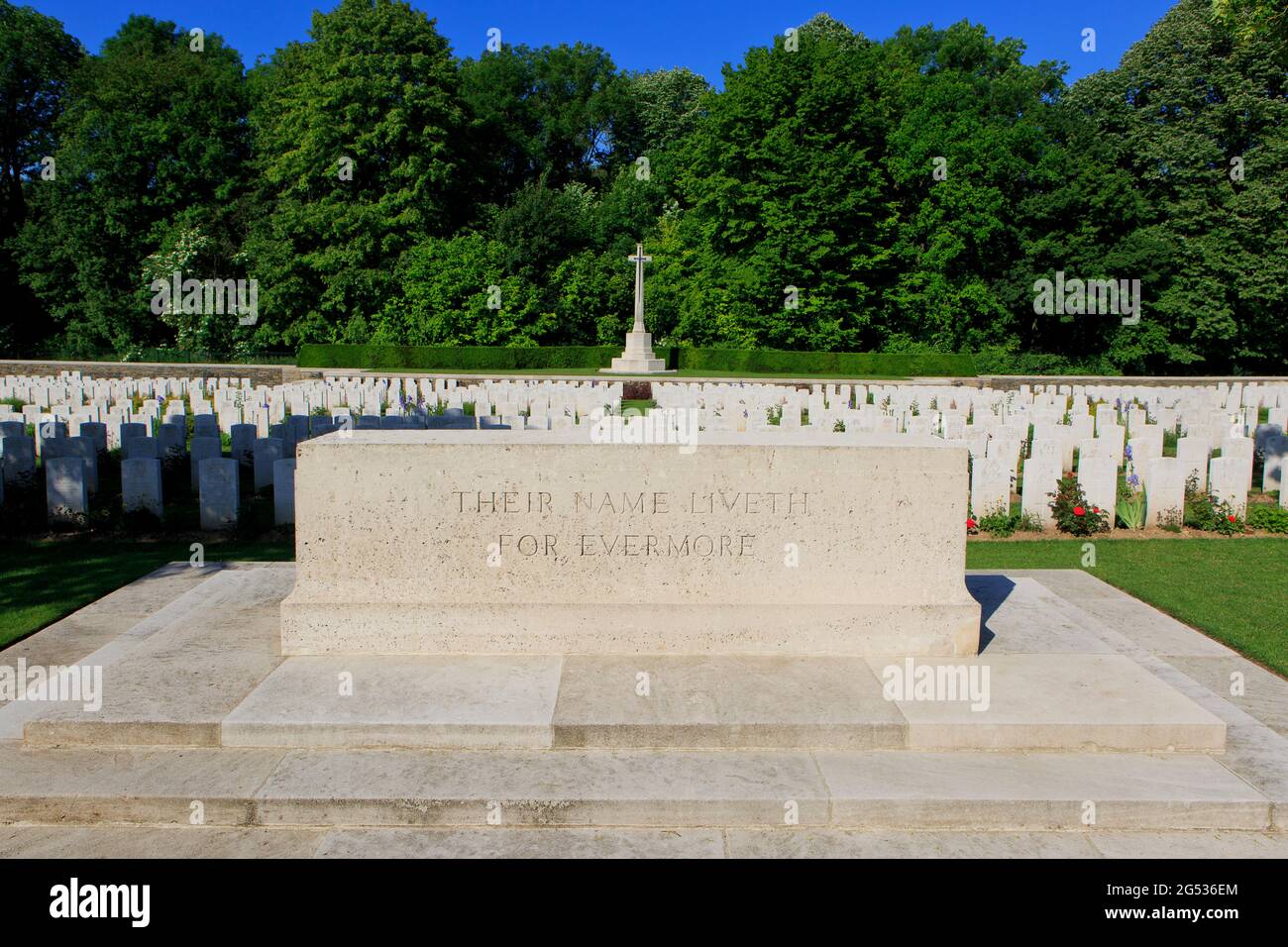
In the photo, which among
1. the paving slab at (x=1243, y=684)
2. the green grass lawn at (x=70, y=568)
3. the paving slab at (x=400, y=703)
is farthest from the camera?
the green grass lawn at (x=70, y=568)

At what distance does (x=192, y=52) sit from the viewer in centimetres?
4200

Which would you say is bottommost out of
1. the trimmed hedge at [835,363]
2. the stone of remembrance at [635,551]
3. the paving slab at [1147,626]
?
the paving slab at [1147,626]

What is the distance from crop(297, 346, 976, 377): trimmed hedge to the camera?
104 ft

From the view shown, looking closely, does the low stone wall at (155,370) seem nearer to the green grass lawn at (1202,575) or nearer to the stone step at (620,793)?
the green grass lawn at (1202,575)

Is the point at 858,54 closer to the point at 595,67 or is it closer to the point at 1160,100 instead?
the point at 1160,100

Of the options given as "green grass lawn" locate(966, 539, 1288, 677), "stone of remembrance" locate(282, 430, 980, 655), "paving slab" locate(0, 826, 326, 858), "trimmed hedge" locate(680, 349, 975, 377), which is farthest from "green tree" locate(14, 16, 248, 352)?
"paving slab" locate(0, 826, 326, 858)

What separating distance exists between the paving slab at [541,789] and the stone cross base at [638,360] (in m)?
28.5

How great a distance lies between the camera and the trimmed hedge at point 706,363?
31.7m

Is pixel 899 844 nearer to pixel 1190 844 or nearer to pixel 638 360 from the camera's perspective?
pixel 1190 844

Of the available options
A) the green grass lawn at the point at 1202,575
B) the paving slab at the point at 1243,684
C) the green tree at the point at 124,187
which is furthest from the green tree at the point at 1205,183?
the green tree at the point at 124,187

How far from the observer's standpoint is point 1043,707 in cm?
478

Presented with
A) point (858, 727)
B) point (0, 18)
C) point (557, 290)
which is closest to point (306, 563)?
point (858, 727)

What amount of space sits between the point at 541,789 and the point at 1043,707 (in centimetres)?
246

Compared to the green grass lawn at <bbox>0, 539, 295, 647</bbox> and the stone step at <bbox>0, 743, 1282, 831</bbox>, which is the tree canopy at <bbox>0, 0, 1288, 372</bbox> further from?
the stone step at <bbox>0, 743, 1282, 831</bbox>
